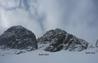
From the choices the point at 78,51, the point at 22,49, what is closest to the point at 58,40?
the point at 78,51

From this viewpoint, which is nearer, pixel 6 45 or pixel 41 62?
pixel 41 62

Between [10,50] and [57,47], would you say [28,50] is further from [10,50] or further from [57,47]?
[57,47]

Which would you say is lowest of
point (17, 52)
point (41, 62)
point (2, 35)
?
point (41, 62)

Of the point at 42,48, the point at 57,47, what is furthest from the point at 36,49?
the point at 57,47

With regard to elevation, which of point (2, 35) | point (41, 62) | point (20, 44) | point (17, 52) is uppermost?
point (2, 35)

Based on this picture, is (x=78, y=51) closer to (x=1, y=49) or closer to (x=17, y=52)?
(x=17, y=52)

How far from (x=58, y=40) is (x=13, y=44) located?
1859 inches

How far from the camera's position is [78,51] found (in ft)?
623

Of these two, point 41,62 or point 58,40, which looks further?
point 58,40

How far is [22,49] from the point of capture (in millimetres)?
184000

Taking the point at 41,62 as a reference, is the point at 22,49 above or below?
above

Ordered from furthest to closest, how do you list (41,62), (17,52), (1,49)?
1. (1,49)
2. (17,52)
3. (41,62)

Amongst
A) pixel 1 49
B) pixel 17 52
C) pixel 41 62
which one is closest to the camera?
pixel 41 62

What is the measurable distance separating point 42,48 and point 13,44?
30.5 meters
